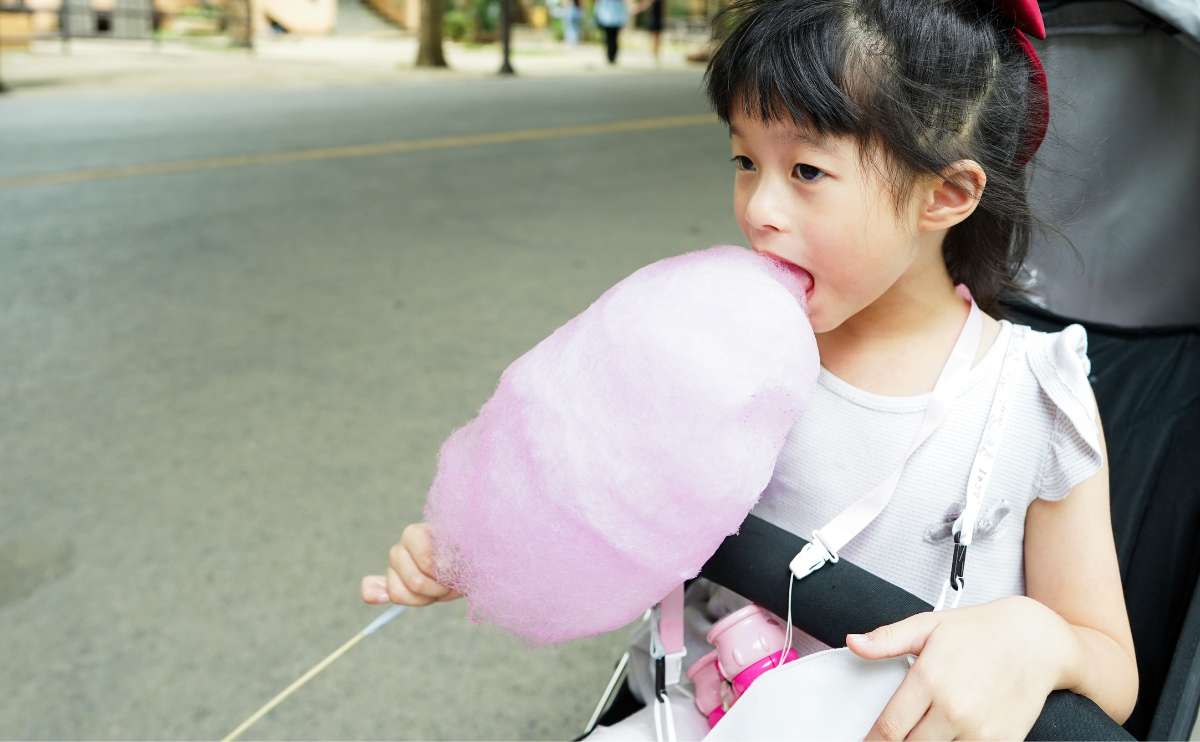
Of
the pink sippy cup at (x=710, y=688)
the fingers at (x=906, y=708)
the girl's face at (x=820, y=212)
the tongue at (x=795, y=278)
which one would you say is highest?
the girl's face at (x=820, y=212)

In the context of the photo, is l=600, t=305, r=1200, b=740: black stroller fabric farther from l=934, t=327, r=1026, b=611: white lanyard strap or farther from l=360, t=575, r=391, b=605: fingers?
l=360, t=575, r=391, b=605: fingers

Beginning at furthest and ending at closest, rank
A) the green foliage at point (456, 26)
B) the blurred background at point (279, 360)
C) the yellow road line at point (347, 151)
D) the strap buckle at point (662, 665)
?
the green foliage at point (456, 26) < the yellow road line at point (347, 151) < the blurred background at point (279, 360) < the strap buckle at point (662, 665)

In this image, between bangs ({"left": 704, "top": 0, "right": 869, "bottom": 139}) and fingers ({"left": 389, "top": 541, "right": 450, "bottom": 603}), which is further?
fingers ({"left": 389, "top": 541, "right": 450, "bottom": 603})

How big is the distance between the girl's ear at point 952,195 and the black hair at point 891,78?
0.04 ft

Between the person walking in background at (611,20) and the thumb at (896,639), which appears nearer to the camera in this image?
the thumb at (896,639)

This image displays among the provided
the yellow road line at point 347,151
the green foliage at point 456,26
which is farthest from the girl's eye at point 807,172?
the green foliage at point 456,26

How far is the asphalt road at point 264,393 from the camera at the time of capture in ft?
6.26

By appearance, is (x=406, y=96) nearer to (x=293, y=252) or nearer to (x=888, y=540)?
(x=293, y=252)

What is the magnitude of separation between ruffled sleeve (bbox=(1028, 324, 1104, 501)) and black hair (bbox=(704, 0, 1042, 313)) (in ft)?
0.55

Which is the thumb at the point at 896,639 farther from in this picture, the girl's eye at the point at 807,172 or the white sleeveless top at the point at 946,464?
the girl's eye at the point at 807,172

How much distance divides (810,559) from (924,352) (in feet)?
0.91

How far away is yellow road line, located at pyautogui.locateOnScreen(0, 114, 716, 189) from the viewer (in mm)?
5266

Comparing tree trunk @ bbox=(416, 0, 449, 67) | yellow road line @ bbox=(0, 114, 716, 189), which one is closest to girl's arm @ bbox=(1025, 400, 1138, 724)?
yellow road line @ bbox=(0, 114, 716, 189)

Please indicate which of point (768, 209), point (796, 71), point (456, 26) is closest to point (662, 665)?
point (768, 209)
